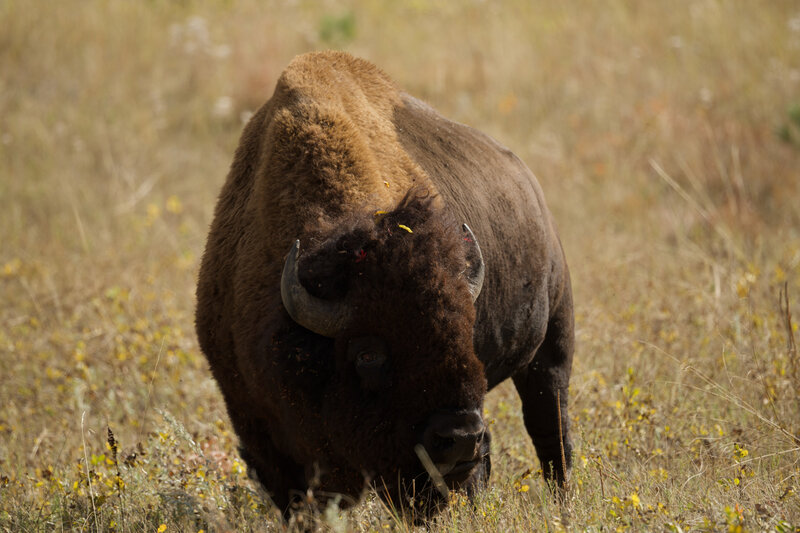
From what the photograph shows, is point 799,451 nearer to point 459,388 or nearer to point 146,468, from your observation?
point 459,388

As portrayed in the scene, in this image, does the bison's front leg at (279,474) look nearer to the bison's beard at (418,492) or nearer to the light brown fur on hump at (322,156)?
the bison's beard at (418,492)

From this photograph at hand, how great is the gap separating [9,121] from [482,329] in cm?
1153

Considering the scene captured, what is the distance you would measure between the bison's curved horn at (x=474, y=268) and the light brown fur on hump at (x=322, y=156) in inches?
14.8

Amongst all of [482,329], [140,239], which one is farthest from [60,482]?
[140,239]

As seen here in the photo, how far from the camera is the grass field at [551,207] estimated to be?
14.4 feet

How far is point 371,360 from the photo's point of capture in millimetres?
3482

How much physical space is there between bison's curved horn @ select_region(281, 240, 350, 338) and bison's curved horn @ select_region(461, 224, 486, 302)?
58 cm

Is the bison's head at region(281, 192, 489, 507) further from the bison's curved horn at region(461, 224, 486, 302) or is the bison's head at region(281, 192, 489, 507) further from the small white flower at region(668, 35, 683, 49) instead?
the small white flower at region(668, 35, 683, 49)

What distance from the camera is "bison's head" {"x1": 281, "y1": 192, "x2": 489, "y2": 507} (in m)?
3.42

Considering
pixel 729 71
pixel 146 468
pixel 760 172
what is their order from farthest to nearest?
pixel 729 71, pixel 760 172, pixel 146 468

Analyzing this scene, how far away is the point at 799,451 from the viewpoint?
175 inches

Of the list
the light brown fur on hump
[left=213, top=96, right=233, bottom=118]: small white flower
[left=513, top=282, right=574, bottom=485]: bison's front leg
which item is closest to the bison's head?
the light brown fur on hump

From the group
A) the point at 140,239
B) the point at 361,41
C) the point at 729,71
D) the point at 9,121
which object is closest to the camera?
the point at 140,239

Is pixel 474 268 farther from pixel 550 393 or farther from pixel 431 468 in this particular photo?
pixel 550 393
